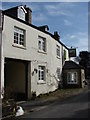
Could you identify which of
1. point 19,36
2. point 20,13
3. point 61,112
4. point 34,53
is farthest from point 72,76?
point 61,112

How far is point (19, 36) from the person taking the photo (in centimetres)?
1612

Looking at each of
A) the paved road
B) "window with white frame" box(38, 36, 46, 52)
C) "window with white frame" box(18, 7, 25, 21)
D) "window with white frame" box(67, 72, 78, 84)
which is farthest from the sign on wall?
the paved road

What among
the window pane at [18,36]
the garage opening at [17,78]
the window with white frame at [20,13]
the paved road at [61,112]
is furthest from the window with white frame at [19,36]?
the paved road at [61,112]

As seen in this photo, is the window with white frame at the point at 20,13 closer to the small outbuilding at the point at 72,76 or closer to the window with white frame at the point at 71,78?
the small outbuilding at the point at 72,76

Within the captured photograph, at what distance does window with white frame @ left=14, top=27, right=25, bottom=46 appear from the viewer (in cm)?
1567

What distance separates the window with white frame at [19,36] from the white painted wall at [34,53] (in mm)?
371

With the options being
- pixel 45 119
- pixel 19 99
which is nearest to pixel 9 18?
pixel 19 99

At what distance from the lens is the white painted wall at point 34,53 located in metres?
14.3

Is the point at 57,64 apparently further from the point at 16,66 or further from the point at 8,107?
the point at 8,107

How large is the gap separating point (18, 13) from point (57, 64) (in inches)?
388

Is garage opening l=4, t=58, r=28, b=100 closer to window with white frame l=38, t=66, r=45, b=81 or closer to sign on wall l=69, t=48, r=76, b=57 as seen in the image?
window with white frame l=38, t=66, r=45, b=81

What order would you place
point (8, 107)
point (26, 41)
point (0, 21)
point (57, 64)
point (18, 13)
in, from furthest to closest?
point (57, 64)
point (18, 13)
point (26, 41)
point (0, 21)
point (8, 107)

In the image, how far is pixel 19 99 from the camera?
16844 mm

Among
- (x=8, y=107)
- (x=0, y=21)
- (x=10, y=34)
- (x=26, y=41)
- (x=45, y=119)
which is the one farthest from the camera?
(x=26, y=41)
